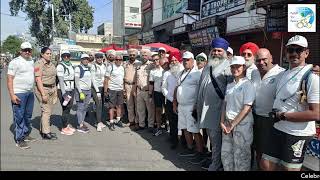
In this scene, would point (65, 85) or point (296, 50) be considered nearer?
point (296, 50)

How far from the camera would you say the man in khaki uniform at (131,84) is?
8625 mm

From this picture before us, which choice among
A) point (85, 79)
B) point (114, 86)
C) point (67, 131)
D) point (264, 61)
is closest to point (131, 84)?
point (114, 86)

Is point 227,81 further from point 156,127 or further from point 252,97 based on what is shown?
point 156,127

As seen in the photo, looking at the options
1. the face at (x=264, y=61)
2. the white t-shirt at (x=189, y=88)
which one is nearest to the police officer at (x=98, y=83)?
the white t-shirt at (x=189, y=88)

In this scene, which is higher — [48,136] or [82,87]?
[82,87]

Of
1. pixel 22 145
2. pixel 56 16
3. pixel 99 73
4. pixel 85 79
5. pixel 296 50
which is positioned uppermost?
pixel 56 16

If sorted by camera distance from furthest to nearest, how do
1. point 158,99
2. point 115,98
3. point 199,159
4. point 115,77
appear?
point 115,98
point 115,77
point 158,99
point 199,159

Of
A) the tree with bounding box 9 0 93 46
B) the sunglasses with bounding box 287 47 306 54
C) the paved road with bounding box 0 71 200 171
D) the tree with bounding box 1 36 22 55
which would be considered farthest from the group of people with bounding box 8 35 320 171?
the tree with bounding box 9 0 93 46

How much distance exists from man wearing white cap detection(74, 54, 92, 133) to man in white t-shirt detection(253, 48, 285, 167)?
4.65 metres

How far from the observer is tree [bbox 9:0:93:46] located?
40250mm

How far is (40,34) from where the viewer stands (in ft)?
143

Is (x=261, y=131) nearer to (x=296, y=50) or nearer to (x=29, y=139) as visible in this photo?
(x=296, y=50)

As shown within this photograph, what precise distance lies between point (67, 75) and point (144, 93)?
1.82m

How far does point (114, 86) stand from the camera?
8.60 metres
